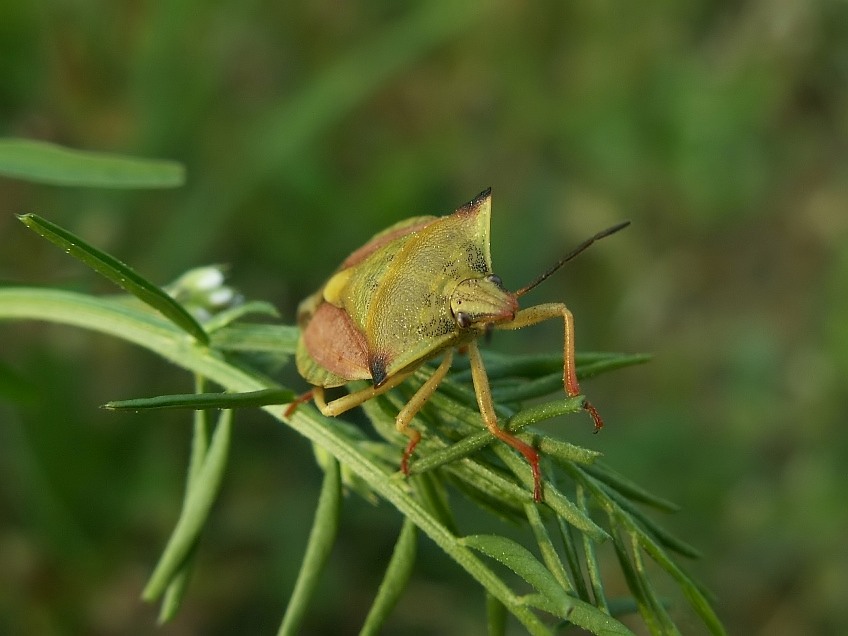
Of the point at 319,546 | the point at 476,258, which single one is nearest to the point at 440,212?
the point at 476,258

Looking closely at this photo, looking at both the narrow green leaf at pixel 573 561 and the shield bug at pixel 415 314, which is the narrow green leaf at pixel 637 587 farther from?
the shield bug at pixel 415 314

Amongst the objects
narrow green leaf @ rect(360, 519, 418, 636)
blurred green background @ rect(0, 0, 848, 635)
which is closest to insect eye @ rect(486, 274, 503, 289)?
narrow green leaf @ rect(360, 519, 418, 636)

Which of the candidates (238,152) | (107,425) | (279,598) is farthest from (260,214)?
(279,598)

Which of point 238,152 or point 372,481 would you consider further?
point 238,152

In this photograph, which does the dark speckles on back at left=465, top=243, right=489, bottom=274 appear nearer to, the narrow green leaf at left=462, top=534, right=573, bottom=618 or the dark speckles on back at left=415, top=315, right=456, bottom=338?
the dark speckles on back at left=415, top=315, right=456, bottom=338

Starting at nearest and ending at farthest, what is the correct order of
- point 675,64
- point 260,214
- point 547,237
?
point 260,214 < point 547,237 < point 675,64

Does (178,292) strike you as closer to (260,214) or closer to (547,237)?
(260,214)
